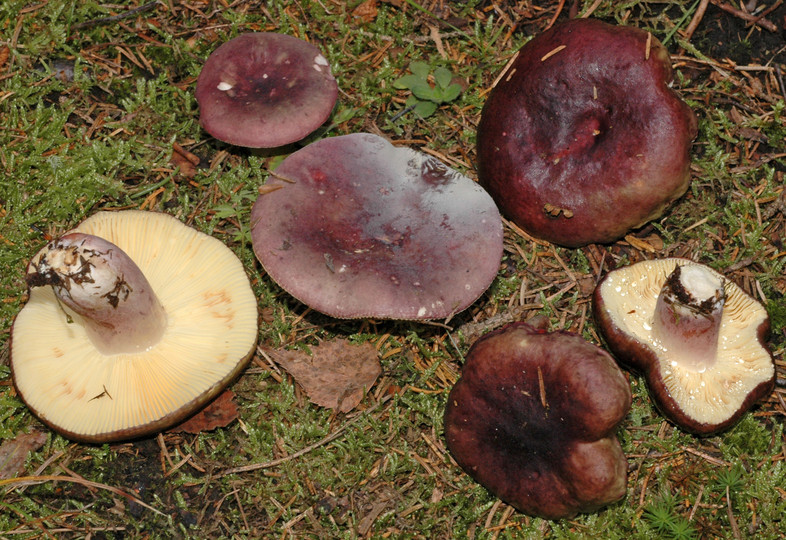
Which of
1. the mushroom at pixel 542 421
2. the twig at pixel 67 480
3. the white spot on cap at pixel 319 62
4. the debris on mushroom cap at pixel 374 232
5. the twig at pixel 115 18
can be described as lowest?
the twig at pixel 67 480

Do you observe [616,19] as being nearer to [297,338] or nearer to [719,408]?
[719,408]

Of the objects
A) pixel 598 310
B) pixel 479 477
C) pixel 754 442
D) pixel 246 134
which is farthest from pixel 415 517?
pixel 246 134

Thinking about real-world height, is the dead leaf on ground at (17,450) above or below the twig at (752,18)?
below

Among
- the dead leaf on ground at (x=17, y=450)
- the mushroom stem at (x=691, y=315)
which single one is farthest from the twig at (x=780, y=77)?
the dead leaf on ground at (x=17, y=450)

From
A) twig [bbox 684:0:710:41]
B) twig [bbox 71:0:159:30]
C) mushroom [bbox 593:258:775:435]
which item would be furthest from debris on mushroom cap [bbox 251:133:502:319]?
twig [bbox 684:0:710:41]

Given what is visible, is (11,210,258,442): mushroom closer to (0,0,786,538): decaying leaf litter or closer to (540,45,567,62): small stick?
(0,0,786,538): decaying leaf litter

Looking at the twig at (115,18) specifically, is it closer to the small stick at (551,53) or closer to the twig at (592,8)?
the small stick at (551,53)

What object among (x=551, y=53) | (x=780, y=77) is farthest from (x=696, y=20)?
(x=551, y=53)
